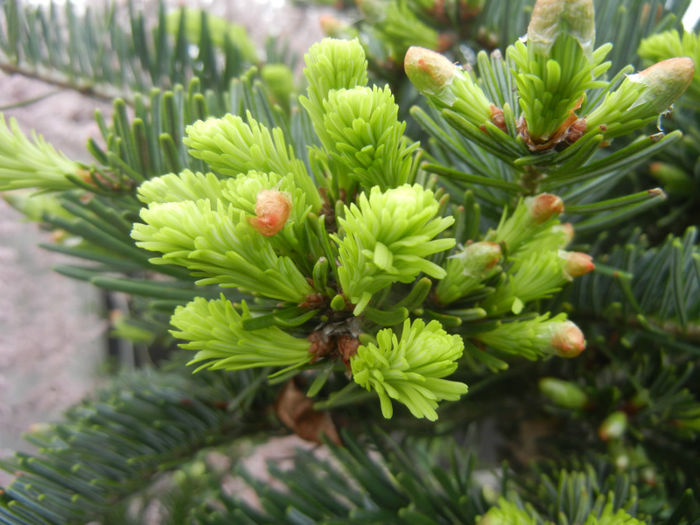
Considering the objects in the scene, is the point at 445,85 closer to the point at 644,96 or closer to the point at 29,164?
the point at 644,96

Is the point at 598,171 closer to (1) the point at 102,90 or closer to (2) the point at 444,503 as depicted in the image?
(2) the point at 444,503

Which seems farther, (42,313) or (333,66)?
(42,313)

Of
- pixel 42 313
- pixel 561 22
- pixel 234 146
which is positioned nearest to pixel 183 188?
pixel 234 146

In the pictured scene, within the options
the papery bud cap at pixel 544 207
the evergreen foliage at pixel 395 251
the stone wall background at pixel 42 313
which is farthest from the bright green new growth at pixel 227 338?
the stone wall background at pixel 42 313

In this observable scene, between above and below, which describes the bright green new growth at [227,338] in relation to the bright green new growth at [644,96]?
below

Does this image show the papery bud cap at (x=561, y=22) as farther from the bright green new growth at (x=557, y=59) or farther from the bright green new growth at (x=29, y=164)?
the bright green new growth at (x=29, y=164)

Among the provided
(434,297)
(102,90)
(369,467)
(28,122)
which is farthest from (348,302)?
(28,122)

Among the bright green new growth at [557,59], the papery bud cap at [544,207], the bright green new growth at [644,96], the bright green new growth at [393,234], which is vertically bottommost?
the papery bud cap at [544,207]
